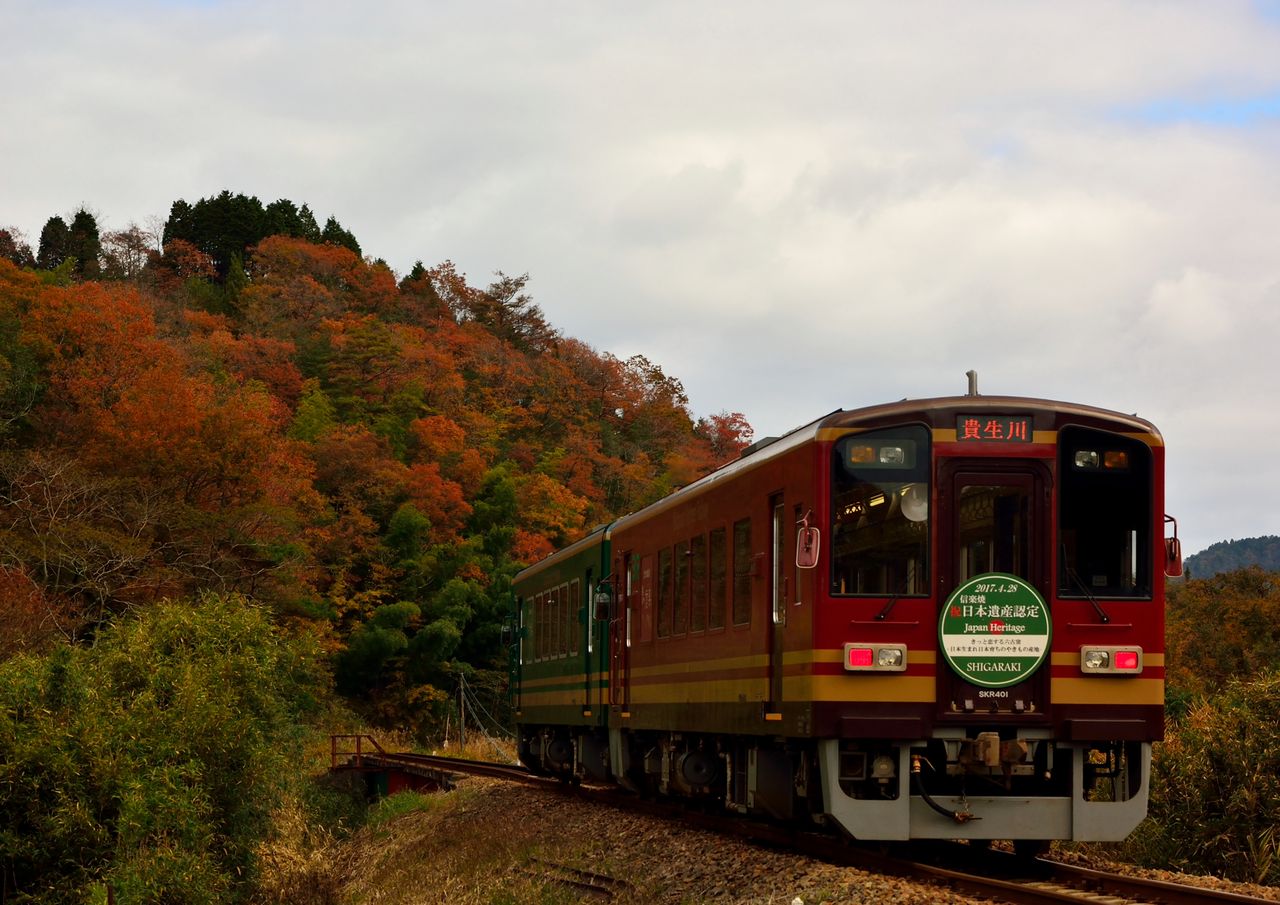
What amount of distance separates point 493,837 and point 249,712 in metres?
10.7

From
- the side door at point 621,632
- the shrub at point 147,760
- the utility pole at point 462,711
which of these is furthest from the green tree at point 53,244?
the side door at point 621,632

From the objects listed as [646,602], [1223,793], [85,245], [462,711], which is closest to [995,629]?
[1223,793]

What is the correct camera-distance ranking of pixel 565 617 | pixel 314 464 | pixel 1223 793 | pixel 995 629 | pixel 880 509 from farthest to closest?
1. pixel 314 464
2. pixel 565 617
3. pixel 1223 793
4. pixel 880 509
5. pixel 995 629

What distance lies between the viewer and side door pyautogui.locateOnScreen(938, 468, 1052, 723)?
11.3 metres

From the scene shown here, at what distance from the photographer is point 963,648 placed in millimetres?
11320

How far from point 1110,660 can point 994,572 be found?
103 cm

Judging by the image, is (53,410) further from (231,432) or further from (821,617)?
(821,617)

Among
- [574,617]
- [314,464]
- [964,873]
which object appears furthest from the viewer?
[314,464]

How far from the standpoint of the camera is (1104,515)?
1159 centimetres

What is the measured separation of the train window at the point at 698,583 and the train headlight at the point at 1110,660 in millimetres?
4243

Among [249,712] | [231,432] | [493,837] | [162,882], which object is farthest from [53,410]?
[493,837]

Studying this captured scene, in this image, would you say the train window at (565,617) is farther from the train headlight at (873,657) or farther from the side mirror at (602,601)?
the train headlight at (873,657)

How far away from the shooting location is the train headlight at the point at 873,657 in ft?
36.9

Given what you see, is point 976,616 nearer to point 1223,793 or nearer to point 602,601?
point 1223,793
